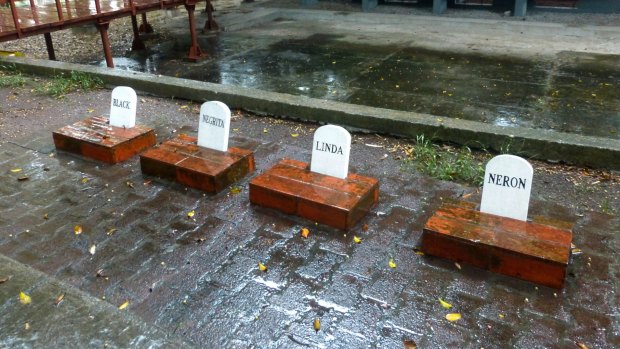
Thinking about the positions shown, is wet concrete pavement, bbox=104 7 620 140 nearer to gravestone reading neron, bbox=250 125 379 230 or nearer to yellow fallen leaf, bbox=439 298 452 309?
gravestone reading neron, bbox=250 125 379 230

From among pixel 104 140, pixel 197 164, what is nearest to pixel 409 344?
pixel 197 164

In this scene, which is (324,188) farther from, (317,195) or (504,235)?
(504,235)

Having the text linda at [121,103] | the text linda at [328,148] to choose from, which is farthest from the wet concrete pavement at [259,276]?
the text linda at [121,103]

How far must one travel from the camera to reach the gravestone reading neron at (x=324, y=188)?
11.2 ft

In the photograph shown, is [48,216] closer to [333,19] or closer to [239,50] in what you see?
[239,50]

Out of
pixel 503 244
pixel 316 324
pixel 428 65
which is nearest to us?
pixel 316 324

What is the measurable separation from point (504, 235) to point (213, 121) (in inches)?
95.6

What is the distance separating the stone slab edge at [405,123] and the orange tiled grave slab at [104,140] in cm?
133

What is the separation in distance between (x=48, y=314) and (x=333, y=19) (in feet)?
38.7

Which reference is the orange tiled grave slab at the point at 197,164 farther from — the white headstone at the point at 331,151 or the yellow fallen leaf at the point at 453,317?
the yellow fallen leaf at the point at 453,317

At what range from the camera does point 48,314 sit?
99.8 inches

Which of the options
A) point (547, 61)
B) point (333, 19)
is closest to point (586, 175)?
point (547, 61)

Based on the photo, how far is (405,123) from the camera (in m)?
4.84

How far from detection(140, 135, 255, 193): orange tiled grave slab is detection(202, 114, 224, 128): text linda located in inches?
9.4
